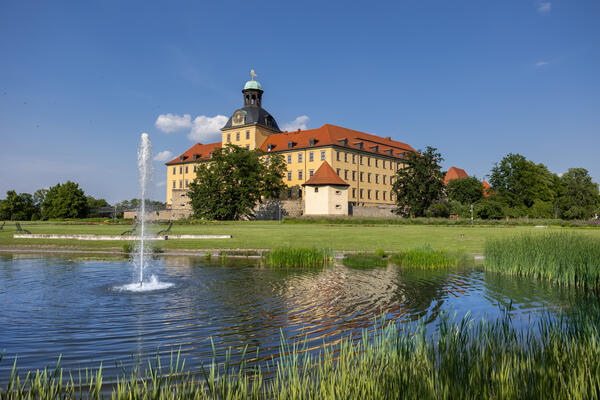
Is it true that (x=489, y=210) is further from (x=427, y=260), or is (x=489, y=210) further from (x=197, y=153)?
(x=197, y=153)

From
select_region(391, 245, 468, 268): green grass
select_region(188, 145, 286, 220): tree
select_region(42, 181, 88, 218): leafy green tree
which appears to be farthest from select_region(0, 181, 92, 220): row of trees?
select_region(391, 245, 468, 268): green grass

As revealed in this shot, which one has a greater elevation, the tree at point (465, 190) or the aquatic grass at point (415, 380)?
the tree at point (465, 190)

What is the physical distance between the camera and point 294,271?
47.9 feet

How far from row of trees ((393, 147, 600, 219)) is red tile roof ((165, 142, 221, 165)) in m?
46.3

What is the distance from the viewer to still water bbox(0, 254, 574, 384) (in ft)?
20.8

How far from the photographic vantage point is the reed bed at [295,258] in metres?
16.1

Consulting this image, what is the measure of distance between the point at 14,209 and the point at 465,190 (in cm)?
9212

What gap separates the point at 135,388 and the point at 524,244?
1340 centimetres

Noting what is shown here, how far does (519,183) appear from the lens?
76.5 meters

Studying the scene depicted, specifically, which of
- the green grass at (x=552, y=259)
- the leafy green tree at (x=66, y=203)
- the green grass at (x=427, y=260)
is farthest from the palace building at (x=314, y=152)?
the green grass at (x=552, y=259)

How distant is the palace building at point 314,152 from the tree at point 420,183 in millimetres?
9350

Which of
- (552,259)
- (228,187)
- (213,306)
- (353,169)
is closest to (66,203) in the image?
(228,187)

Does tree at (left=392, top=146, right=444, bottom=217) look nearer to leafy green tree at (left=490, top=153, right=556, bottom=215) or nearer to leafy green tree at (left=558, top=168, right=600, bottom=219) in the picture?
leafy green tree at (left=490, top=153, right=556, bottom=215)

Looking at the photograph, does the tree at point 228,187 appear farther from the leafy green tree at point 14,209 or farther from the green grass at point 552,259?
the green grass at point 552,259
